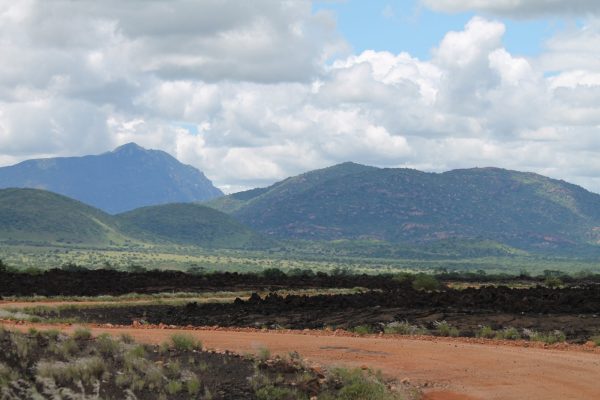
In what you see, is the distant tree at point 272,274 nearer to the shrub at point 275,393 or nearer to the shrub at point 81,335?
the shrub at point 81,335

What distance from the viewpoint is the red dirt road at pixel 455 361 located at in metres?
19.3

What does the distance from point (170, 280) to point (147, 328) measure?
42355mm

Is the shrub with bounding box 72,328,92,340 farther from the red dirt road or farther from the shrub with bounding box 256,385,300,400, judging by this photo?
the shrub with bounding box 256,385,300,400

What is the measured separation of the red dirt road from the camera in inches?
759

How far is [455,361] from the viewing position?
74.4 feet

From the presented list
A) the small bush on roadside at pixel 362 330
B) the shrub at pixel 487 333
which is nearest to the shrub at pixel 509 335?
the shrub at pixel 487 333

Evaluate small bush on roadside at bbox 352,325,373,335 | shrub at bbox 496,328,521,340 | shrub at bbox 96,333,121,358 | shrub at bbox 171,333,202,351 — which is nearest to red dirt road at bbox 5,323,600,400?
shrub at bbox 171,333,202,351

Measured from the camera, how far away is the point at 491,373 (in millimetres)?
21031

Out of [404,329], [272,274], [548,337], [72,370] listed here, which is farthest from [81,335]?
[272,274]

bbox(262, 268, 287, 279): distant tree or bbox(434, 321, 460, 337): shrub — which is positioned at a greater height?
bbox(262, 268, 287, 279): distant tree

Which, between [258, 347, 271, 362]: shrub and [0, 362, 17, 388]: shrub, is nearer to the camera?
[0, 362, 17, 388]: shrub

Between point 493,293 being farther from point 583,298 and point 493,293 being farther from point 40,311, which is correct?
point 40,311

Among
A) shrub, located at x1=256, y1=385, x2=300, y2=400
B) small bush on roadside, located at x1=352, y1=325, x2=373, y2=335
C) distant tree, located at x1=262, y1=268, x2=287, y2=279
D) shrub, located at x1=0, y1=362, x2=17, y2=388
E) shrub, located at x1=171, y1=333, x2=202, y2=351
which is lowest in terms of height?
shrub, located at x1=256, y1=385, x2=300, y2=400

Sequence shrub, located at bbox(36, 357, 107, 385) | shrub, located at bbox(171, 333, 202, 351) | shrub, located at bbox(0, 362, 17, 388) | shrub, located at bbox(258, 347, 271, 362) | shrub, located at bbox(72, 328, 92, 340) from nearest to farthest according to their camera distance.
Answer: shrub, located at bbox(0, 362, 17, 388) → shrub, located at bbox(36, 357, 107, 385) → shrub, located at bbox(258, 347, 271, 362) → shrub, located at bbox(171, 333, 202, 351) → shrub, located at bbox(72, 328, 92, 340)
